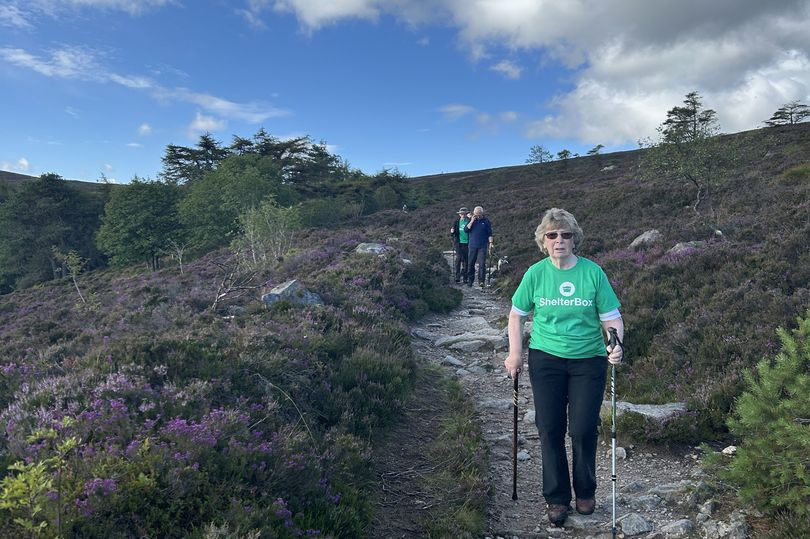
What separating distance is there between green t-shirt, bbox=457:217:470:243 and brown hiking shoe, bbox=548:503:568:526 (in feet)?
36.8

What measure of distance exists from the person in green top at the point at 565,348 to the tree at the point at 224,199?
1433 inches

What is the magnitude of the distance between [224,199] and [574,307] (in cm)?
3921

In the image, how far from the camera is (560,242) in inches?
152

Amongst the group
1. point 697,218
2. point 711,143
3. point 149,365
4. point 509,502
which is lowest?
point 509,502

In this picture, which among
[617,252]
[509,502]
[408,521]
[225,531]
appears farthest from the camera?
[617,252]

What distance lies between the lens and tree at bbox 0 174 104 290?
48719 mm

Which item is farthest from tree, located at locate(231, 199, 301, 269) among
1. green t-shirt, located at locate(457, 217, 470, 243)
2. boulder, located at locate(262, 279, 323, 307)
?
boulder, located at locate(262, 279, 323, 307)

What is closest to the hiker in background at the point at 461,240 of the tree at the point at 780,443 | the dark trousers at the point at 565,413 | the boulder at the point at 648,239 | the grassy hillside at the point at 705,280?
the grassy hillside at the point at 705,280

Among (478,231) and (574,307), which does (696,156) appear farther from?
(574,307)

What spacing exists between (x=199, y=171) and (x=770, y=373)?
2444 inches

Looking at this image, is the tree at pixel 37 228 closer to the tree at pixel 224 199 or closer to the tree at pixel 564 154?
the tree at pixel 224 199

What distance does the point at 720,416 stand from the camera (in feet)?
17.7

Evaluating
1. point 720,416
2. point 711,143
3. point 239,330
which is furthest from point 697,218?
point 239,330

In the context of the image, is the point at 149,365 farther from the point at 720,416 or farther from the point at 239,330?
the point at 720,416
